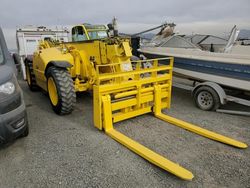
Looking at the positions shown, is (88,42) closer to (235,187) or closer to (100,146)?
(100,146)

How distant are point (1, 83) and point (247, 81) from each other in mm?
4272

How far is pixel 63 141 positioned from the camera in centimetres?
331

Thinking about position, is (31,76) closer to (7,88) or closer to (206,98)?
(7,88)

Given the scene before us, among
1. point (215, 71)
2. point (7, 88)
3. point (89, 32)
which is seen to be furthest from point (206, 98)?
point (7, 88)

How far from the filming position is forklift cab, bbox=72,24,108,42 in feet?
17.4

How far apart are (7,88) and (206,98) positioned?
387 cm

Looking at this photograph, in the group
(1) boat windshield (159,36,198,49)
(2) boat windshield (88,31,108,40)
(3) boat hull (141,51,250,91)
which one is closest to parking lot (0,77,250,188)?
(3) boat hull (141,51,250,91)

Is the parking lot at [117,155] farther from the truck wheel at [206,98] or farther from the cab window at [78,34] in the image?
the cab window at [78,34]

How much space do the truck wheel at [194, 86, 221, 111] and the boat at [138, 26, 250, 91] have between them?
33cm

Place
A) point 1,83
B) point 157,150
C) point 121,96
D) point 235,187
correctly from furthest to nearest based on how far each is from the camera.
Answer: point 121,96
point 157,150
point 1,83
point 235,187

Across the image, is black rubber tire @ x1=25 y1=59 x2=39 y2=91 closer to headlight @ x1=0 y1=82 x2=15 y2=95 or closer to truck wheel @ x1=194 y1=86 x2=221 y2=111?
headlight @ x1=0 y1=82 x2=15 y2=95

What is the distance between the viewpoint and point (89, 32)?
5332 mm

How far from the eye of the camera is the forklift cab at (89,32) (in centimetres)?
531

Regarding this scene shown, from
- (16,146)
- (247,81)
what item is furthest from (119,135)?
(247,81)
